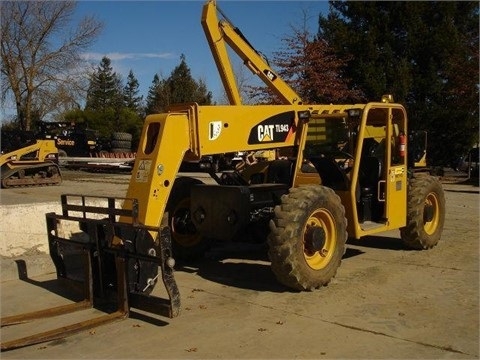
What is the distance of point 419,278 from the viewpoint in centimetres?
681

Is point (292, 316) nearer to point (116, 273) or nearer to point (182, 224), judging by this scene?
→ point (116, 273)

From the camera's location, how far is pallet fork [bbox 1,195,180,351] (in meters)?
5.13

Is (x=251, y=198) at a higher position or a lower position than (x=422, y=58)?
lower

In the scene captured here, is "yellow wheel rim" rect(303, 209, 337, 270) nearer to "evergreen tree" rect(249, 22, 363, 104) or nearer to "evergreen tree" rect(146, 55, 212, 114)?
"evergreen tree" rect(249, 22, 363, 104)

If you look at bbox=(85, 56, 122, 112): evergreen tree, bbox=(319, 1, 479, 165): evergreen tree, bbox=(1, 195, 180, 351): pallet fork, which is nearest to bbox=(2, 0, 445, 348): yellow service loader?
bbox=(1, 195, 180, 351): pallet fork

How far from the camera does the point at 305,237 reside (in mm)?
6309

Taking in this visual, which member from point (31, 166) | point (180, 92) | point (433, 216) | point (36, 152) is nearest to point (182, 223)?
point (433, 216)

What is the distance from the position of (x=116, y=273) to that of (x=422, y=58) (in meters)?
23.3

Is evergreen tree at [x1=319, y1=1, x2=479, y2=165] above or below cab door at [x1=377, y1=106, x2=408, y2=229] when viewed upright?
above

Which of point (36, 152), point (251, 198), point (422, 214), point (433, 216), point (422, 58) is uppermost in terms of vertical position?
point (422, 58)

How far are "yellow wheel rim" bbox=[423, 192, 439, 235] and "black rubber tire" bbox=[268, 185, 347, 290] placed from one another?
2587mm

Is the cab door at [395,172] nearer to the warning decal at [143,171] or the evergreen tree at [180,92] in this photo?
the warning decal at [143,171]

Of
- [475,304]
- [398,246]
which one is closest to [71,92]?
[398,246]

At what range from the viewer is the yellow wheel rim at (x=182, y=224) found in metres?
7.58
